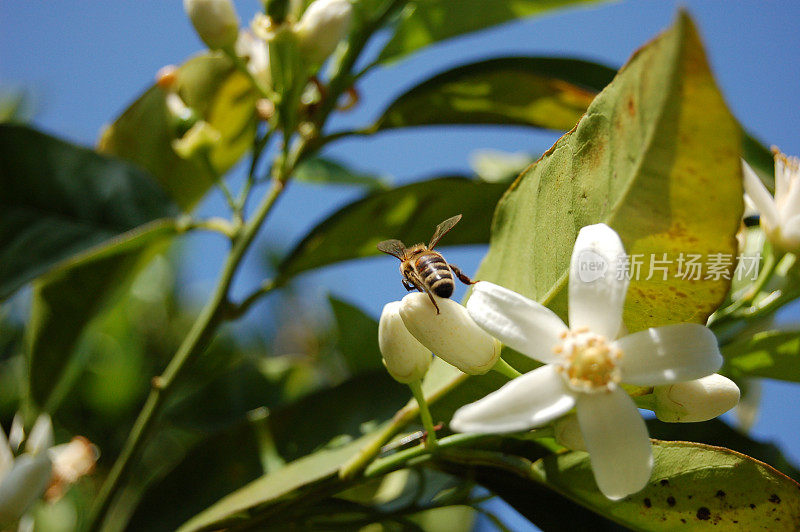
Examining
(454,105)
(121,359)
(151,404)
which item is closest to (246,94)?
(454,105)

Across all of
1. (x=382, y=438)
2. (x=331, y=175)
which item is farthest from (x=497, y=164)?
(x=382, y=438)

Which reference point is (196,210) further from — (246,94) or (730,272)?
(730,272)

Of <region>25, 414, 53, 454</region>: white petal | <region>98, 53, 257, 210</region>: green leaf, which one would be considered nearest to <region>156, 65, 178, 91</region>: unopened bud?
<region>98, 53, 257, 210</region>: green leaf

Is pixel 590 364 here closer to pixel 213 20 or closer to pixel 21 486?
pixel 21 486

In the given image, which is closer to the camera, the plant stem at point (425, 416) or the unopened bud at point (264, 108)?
the plant stem at point (425, 416)

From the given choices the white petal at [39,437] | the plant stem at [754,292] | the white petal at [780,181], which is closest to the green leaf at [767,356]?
the plant stem at [754,292]

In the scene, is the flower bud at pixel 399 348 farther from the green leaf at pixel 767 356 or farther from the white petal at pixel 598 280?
the green leaf at pixel 767 356
